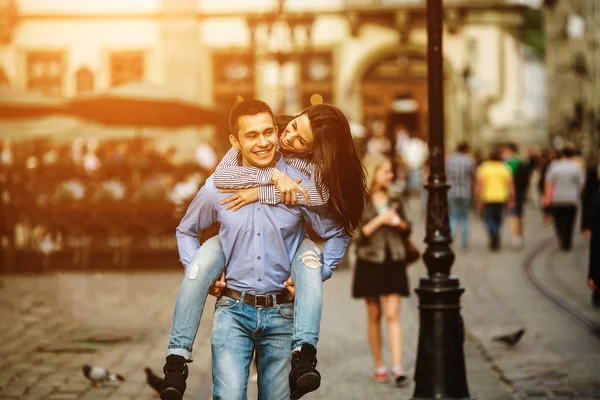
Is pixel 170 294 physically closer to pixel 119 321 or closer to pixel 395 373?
pixel 119 321

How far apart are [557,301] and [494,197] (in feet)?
23.6

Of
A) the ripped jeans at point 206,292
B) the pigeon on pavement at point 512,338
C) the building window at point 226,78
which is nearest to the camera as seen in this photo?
the ripped jeans at point 206,292

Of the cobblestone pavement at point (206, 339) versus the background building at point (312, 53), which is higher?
the background building at point (312, 53)

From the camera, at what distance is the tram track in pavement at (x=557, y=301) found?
36.8 feet

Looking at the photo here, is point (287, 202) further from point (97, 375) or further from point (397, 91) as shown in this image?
point (397, 91)

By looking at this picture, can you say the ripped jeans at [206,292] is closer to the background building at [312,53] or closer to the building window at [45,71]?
the background building at [312,53]

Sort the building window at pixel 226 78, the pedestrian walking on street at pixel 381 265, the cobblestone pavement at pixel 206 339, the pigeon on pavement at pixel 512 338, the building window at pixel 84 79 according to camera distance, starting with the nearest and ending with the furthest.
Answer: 1. the cobblestone pavement at pixel 206 339
2. the pedestrian walking on street at pixel 381 265
3. the pigeon on pavement at pixel 512 338
4. the building window at pixel 84 79
5. the building window at pixel 226 78

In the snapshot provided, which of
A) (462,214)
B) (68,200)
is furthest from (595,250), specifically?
(462,214)

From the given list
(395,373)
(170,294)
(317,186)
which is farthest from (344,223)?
(170,294)

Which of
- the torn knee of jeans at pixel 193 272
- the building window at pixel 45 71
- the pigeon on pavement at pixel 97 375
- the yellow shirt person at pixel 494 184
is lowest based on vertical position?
the pigeon on pavement at pixel 97 375

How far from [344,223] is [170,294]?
934 cm

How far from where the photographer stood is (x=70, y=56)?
36.7 m

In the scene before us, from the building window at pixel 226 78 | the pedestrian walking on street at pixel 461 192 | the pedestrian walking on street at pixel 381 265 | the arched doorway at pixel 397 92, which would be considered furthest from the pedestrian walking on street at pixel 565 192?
the building window at pixel 226 78

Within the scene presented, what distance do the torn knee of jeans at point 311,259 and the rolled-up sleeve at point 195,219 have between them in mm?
434
